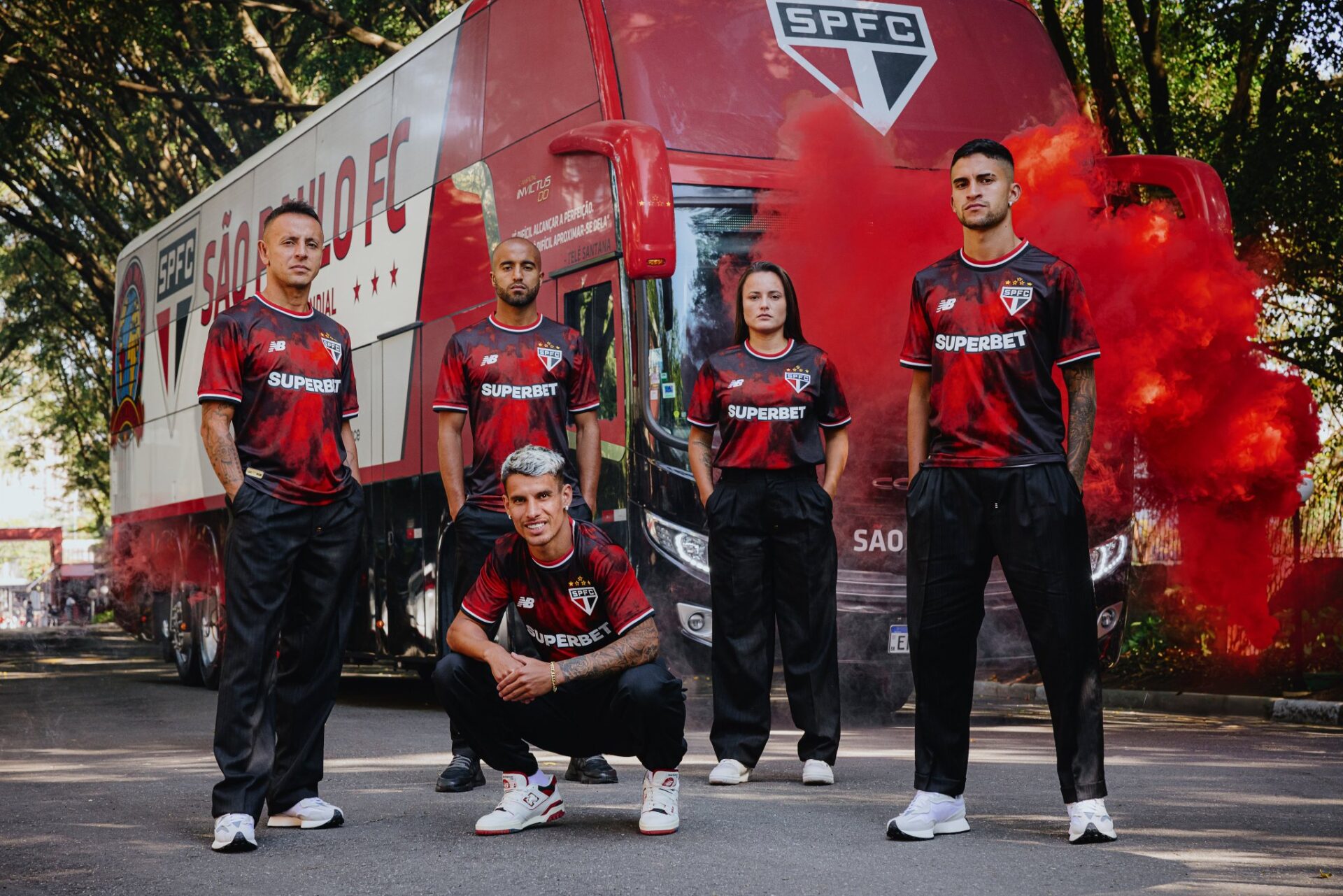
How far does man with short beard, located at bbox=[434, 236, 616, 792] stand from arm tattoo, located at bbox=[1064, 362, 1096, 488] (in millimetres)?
2152

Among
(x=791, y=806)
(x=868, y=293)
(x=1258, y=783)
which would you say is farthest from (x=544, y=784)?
(x=868, y=293)

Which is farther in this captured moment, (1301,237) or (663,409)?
(1301,237)

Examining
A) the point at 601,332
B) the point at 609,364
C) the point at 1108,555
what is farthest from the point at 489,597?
the point at 1108,555

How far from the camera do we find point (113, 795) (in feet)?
21.9

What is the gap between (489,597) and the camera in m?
5.39

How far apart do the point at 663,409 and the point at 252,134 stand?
16.0 meters

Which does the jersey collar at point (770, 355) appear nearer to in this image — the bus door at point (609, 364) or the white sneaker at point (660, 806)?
the bus door at point (609, 364)

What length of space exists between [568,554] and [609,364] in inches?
135

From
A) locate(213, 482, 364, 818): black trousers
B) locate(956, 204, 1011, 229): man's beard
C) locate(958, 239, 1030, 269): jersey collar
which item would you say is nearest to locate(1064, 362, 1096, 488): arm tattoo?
locate(958, 239, 1030, 269): jersey collar

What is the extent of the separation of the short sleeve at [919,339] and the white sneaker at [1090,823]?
1.49 meters

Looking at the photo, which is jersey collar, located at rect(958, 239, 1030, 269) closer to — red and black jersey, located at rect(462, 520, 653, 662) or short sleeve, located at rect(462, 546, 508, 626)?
red and black jersey, located at rect(462, 520, 653, 662)

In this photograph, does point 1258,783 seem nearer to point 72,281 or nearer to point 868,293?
point 868,293

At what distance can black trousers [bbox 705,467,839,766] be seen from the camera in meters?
6.76

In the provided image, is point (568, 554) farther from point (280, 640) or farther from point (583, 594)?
point (280, 640)
